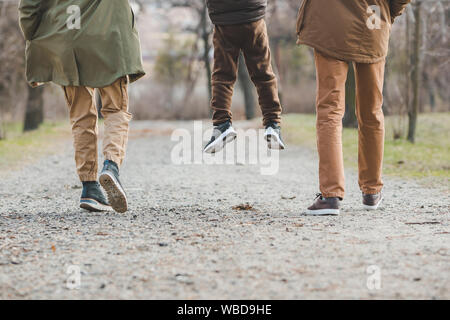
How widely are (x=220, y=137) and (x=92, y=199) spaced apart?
3.82 ft

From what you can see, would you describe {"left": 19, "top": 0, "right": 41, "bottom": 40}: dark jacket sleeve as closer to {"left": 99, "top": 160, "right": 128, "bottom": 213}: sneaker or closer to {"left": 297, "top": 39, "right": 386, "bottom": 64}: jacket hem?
{"left": 99, "top": 160, "right": 128, "bottom": 213}: sneaker

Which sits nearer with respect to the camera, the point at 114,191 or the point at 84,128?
the point at 114,191

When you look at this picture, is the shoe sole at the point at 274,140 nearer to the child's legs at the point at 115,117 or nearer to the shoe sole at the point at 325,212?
the shoe sole at the point at 325,212

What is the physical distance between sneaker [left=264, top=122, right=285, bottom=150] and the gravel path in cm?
54

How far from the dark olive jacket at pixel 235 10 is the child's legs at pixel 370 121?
3.02ft

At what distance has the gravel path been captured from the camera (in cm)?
301

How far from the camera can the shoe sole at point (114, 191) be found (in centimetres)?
468

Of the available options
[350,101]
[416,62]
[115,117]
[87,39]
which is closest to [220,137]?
[115,117]

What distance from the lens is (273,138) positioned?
16.9 ft

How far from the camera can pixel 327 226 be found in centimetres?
439

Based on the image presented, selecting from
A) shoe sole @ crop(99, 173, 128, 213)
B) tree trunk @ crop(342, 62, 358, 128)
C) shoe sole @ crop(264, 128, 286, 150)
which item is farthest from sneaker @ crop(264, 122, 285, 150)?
tree trunk @ crop(342, 62, 358, 128)

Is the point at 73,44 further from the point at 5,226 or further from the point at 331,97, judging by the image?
the point at 331,97

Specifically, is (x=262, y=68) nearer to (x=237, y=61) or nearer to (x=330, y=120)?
(x=237, y=61)

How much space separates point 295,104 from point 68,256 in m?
25.6
